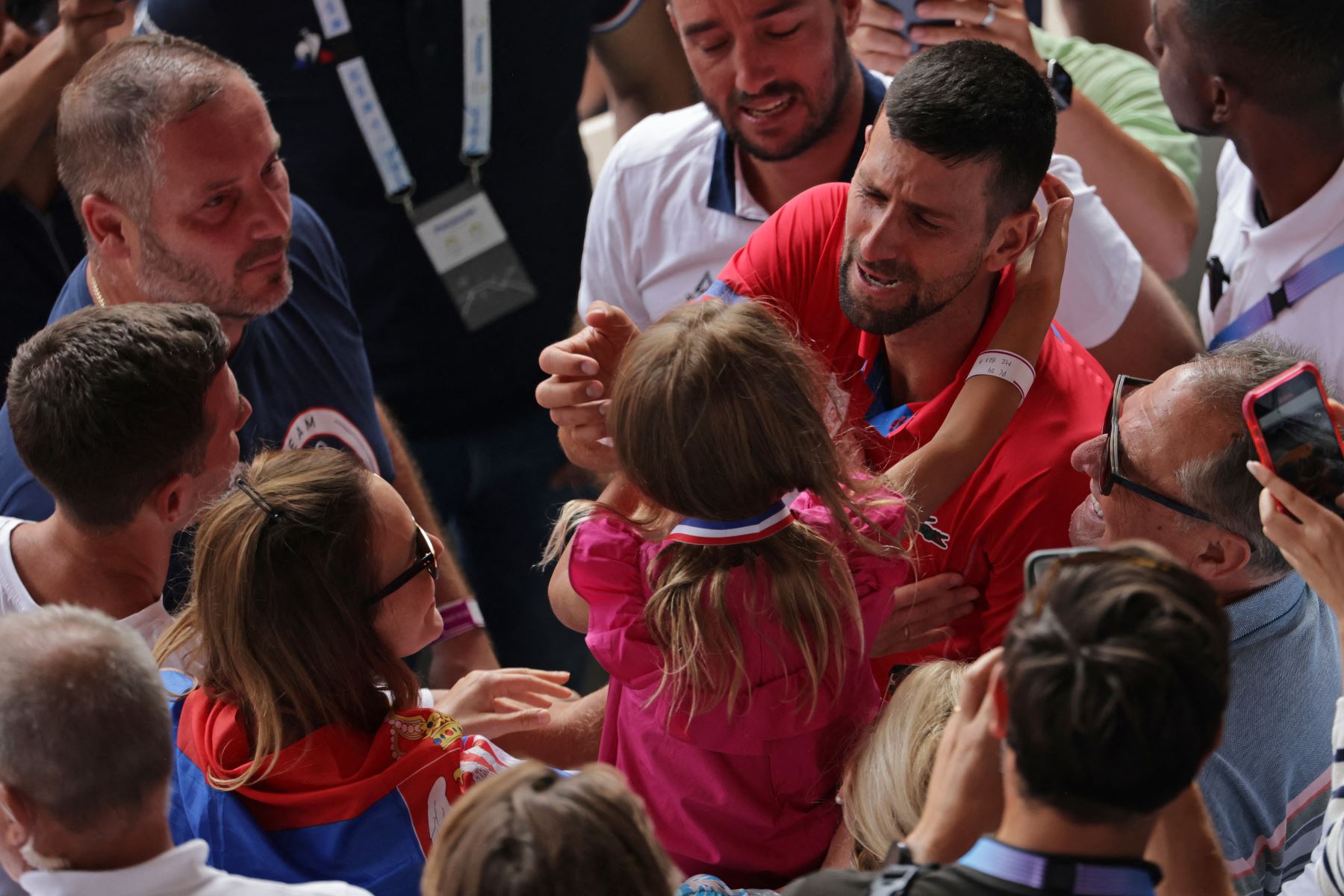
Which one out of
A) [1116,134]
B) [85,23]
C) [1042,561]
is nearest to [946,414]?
[1042,561]

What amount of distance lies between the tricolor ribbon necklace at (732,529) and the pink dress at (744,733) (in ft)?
0.30

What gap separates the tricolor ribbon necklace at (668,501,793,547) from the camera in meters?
1.57

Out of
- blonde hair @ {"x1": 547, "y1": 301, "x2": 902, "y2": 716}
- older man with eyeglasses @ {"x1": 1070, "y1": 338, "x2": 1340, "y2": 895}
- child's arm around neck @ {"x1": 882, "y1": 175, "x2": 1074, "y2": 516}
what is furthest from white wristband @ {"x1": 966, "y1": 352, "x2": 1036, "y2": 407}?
blonde hair @ {"x1": 547, "y1": 301, "x2": 902, "y2": 716}

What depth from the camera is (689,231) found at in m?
2.65

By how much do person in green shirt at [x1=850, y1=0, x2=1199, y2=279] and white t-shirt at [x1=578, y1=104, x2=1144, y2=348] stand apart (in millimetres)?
256

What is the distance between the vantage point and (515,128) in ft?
10.0

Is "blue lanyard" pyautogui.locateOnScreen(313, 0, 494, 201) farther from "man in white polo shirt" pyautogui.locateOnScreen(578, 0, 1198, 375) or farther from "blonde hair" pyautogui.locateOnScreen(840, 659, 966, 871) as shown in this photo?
"blonde hair" pyautogui.locateOnScreen(840, 659, 966, 871)

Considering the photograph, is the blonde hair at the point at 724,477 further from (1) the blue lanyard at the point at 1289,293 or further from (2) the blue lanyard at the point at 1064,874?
(1) the blue lanyard at the point at 1289,293

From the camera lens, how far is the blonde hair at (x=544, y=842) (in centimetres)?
105

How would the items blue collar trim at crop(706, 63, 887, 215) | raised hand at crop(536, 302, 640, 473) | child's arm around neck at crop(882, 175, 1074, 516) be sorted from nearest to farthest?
child's arm around neck at crop(882, 175, 1074, 516), raised hand at crop(536, 302, 640, 473), blue collar trim at crop(706, 63, 887, 215)

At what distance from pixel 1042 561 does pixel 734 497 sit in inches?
17.9

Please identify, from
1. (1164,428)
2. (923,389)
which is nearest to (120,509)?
(923,389)

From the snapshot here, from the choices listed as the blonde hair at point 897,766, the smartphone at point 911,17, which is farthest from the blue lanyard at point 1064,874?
the smartphone at point 911,17

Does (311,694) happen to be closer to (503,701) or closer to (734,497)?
(503,701)
